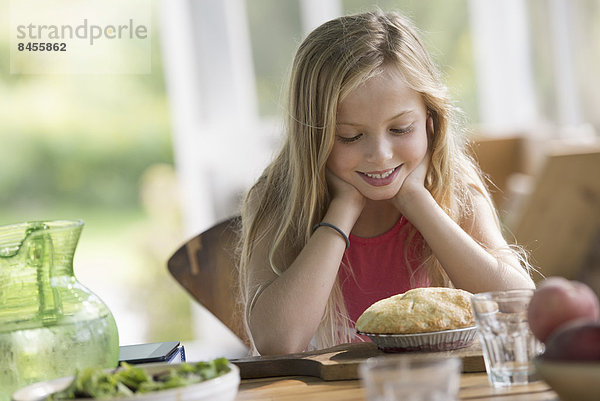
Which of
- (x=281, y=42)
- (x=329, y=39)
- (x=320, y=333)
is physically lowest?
(x=320, y=333)

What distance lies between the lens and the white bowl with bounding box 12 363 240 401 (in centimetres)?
82

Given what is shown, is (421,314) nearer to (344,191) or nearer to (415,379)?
(415,379)

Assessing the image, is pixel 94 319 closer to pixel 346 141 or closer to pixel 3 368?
pixel 3 368

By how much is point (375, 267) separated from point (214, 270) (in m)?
0.38

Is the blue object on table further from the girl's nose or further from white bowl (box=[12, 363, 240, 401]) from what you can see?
the girl's nose

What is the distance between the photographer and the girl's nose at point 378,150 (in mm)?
1565

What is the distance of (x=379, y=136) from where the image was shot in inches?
61.7

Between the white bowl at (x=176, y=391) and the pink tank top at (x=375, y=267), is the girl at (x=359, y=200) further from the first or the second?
the white bowl at (x=176, y=391)

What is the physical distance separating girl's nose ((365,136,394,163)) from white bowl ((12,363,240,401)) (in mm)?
745

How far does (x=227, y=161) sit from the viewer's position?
17.9ft

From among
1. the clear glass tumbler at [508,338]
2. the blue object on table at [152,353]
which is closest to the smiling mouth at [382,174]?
the blue object on table at [152,353]

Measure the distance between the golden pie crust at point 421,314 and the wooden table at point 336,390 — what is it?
0.10 m

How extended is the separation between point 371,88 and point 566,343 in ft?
3.01

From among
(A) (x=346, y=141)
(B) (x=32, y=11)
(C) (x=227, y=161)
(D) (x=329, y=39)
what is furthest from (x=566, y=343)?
(B) (x=32, y=11)
